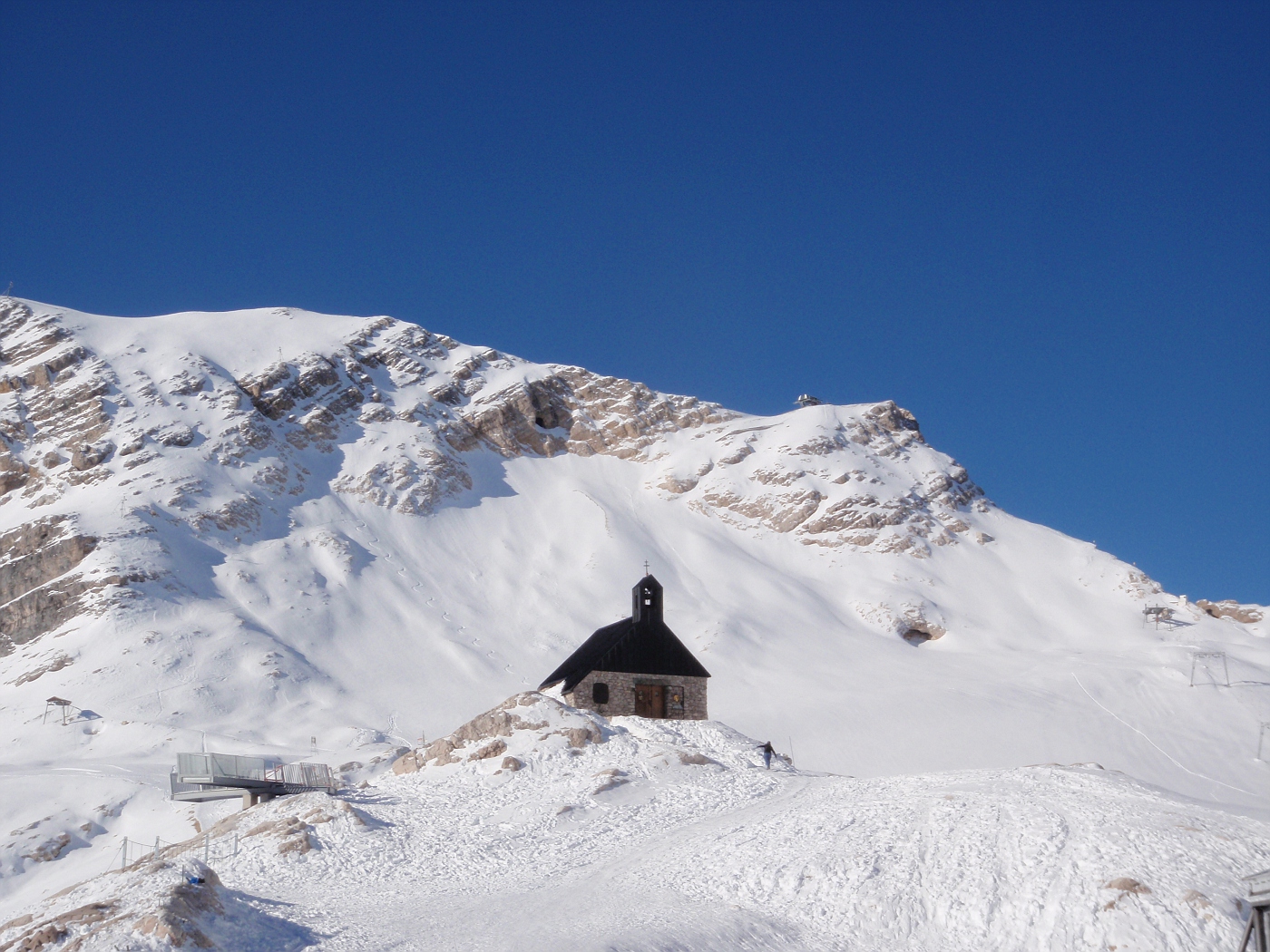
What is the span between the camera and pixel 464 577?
296 ft

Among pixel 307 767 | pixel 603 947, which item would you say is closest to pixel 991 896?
pixel 603 947

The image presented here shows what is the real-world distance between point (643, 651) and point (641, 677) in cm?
116

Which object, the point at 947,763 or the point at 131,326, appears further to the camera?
the point at 131,326

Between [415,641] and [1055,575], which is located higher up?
[1055,575]

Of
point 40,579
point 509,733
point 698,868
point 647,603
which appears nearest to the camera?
point 698,868

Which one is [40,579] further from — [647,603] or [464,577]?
[647,603]

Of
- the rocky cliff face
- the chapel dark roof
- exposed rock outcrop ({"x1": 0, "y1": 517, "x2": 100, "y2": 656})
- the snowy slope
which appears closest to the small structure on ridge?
the chapel dark roof

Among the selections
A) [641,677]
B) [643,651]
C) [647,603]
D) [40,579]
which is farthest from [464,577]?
[641,677]

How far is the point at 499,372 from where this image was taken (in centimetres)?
12631

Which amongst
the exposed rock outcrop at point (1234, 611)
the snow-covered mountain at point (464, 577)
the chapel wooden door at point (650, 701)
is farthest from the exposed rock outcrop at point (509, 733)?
the exposed rock outcrop at point (1234, 611)

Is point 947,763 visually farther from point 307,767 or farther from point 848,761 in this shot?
point 307,767

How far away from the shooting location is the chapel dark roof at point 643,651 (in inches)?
1825

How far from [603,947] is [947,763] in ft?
146

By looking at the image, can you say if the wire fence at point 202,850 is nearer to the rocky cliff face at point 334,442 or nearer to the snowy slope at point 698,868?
the snowy slope at point 698,868
